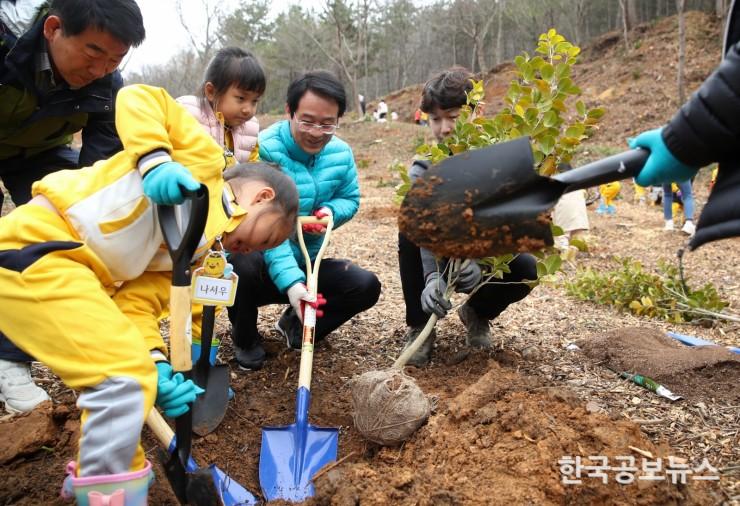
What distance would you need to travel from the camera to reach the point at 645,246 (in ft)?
23.0

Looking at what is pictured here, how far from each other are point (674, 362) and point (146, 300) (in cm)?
231

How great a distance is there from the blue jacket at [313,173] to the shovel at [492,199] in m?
1.28

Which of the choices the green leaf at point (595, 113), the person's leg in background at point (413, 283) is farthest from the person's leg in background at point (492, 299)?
the green leaf at point (595, 113)

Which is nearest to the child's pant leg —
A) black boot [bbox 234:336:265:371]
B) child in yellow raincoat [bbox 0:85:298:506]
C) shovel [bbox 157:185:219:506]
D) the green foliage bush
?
child in yellow raincoat [bbox 0:85:298:506]

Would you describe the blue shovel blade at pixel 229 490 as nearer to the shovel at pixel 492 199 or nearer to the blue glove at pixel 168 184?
the blue glove at pixel 168 184

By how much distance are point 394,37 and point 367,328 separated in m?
42.6

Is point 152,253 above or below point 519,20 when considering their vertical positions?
below

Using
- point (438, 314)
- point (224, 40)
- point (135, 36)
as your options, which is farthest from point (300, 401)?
point (224, 40)

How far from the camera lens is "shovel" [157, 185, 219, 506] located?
1.62 metres

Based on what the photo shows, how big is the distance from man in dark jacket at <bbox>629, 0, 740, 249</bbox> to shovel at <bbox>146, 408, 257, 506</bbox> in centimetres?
162

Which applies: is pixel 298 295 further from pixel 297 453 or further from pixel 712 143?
pixel 712 143

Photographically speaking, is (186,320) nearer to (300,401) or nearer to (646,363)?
(300,401)

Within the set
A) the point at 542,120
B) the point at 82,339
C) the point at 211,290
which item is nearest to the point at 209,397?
the point at 211,290

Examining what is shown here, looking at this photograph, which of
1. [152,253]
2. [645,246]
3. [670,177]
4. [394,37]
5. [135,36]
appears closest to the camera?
[670,177]
